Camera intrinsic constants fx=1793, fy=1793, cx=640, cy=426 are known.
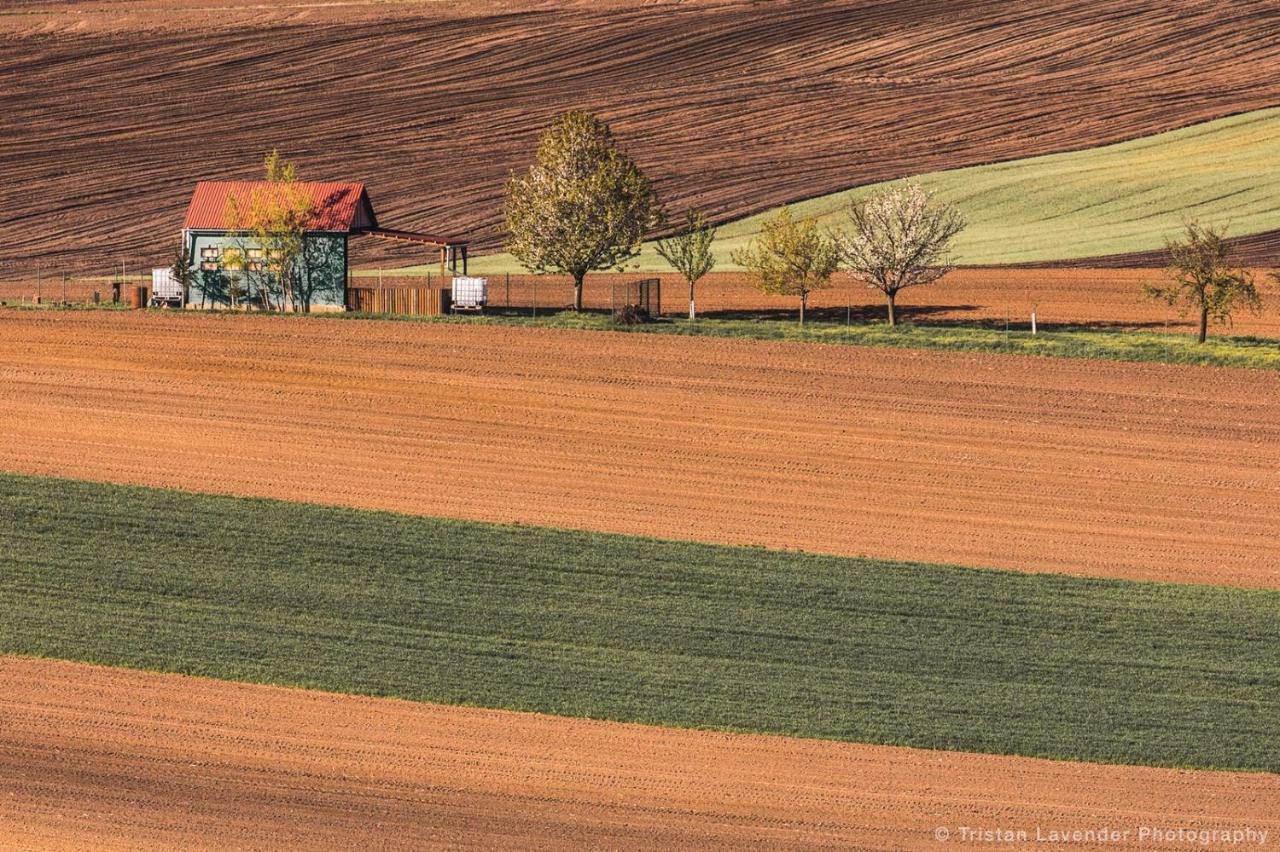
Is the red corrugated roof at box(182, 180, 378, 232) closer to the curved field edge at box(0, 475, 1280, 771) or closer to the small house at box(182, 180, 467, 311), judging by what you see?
the small house at box(182, 180, 467, 311)

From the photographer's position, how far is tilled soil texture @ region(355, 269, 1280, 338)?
228 ft

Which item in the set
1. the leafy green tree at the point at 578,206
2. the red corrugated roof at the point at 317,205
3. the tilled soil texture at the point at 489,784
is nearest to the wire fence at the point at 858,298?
the leafy green tree at the point at 578,206

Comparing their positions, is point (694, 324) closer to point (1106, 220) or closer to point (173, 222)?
point (1106, 220)

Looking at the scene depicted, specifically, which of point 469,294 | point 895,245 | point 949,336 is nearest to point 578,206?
point 469,294

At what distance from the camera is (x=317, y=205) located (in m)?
73.9

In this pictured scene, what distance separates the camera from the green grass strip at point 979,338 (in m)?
59.1

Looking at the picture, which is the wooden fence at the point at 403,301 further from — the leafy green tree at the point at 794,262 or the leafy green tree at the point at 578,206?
the leafy green tree at the point at 794,262

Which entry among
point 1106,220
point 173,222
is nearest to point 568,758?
point 1106,220

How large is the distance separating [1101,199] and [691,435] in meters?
44.9

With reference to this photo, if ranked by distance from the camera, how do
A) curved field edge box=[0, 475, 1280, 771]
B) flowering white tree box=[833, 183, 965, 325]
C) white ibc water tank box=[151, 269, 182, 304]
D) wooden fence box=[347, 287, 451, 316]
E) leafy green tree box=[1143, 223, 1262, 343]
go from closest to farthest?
1. curved field edge box=[0, 475, 1280, 771]
2. leafy green tree box=[1143, 223, 1262, 343]
3. flowering white tree box=[833, 183, 965, 325]
4. wooden fence box=[347, 287, 451, 316]
5. white ibc water tank box=[151, 269, 182, 304]

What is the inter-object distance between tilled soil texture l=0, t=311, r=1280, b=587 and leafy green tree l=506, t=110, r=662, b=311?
1063 cm

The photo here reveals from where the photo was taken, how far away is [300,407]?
170ft

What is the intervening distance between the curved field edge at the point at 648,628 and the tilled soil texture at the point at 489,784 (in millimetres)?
778

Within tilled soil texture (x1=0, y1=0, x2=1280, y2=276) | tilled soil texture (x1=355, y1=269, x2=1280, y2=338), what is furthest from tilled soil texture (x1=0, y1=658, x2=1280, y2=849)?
tilled soil texture (x1=0, y1=0, x2=1280, y2=276)
